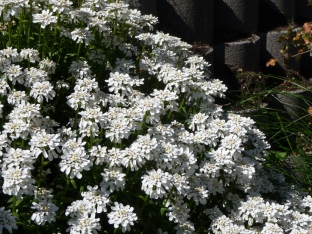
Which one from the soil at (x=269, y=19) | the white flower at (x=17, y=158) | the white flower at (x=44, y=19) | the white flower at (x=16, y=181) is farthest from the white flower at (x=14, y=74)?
the soil at (x=269, y=19)

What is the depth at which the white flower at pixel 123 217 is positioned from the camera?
262 cm

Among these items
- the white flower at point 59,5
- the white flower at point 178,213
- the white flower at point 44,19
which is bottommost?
the white flower at point 178,213

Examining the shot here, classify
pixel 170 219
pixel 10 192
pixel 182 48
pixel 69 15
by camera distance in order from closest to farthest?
pixel 10 192, pixel 170 219, pixel 69 15, pixel 182 48

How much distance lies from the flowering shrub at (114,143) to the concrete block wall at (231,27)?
1514 millimetres

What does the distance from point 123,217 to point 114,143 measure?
0.45 metres

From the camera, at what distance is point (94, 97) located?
10.1 ft

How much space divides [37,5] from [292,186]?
206 cm

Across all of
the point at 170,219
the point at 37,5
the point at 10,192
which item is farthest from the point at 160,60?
the point at 10,192

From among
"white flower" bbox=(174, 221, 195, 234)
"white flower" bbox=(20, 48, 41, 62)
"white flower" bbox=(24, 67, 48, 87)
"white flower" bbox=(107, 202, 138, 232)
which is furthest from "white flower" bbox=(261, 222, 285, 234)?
"white flower" bbox=(20, 48, 41, 62)

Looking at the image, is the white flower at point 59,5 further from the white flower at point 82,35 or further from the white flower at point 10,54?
the white flower at point 10,54

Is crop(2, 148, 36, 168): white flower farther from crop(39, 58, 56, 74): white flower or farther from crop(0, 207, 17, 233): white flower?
crop(39, 58, 56, 74): white flower

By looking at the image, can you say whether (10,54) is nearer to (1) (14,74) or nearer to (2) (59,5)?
(1) (14,74)

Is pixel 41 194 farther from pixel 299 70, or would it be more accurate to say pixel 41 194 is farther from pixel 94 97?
pixel 299 70

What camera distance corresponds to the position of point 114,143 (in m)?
2.91
